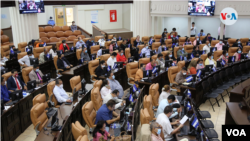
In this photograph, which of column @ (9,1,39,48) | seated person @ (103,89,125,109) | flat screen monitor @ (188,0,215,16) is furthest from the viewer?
flat screen monitor @ (188,0,215,16)

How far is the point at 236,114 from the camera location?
5805 millimetres

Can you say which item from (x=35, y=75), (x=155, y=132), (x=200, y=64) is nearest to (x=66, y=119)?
(x=155, y=132)

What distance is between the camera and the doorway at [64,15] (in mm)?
18609

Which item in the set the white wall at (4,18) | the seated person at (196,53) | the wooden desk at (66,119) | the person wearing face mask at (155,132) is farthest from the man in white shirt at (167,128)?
the white wall at (4,18)

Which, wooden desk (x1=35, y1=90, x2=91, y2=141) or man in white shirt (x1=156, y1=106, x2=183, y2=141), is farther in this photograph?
man in white shirt (x1=156, y1=106, x2=183, y2=141)

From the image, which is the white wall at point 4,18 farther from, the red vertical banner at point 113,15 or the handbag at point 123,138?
the handbag at point 123,138

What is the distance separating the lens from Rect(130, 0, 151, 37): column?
52.3 feet

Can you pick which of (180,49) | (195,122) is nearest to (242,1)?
(180,49)

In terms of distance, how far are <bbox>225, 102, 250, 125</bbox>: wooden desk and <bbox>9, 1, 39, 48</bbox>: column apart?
34.4 ft

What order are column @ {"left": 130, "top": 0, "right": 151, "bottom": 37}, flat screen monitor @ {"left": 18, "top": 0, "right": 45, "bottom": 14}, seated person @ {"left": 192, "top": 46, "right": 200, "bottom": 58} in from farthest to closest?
column @ {"left": 130, "top": 0, "right": 151, "bottom": 37} < flat screen monitor @ {"left": 18, "top": 0, "right": 45, "bottom": 14} < seated person @ {"left": 192, "top": 46, "right": 200, "bottom": 58}

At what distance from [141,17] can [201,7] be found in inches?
146

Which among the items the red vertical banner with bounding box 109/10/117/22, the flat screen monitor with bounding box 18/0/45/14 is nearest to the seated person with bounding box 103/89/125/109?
the flat screen monitor with bounding box 18/0/45/14

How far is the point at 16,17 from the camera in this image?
12.5 meters

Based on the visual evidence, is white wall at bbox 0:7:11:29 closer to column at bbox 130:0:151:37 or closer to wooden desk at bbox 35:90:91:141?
column at bbox 130:0:151:37
